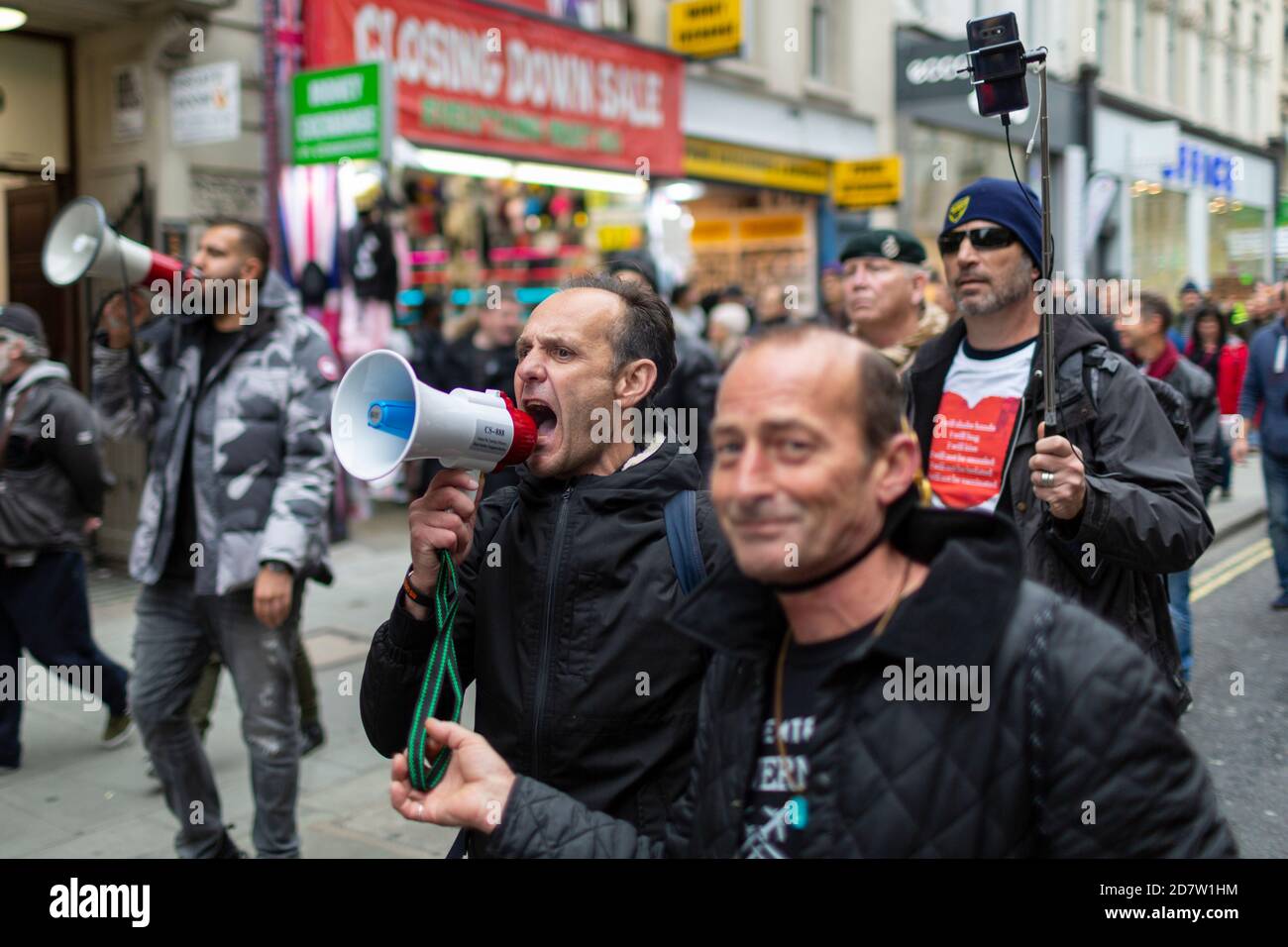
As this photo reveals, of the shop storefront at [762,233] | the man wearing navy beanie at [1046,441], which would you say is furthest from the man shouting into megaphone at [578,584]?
the shop storefront at [762,233]

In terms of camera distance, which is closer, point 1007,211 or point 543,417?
point 543,417

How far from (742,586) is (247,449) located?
9.20 ft

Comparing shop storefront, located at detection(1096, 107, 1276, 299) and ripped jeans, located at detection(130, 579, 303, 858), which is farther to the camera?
shop storefront, located at detection(1096, 107, 1276, 299)

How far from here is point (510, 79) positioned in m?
11.5

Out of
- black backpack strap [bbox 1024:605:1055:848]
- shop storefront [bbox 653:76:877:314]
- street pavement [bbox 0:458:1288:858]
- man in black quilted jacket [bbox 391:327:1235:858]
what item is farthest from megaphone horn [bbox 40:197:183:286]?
shop storefront [bbox 653:76:877:314]

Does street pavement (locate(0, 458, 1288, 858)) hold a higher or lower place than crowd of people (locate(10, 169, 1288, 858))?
lower

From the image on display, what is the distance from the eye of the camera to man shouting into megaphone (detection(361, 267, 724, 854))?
2.12 meters

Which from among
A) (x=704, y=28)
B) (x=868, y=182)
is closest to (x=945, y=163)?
(x=868, y=182)

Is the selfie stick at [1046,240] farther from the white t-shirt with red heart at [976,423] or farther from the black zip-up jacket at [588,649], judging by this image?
the black zip-up jacket at [588,649]

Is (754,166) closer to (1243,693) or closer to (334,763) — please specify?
(1243,693)

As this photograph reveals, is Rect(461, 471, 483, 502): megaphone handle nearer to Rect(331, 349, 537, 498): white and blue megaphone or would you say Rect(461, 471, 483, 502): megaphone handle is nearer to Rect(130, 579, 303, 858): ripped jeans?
Rect(331, 349, 537, 498): white and blue megaphone

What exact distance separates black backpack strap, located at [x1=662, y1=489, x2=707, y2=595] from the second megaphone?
29cm
